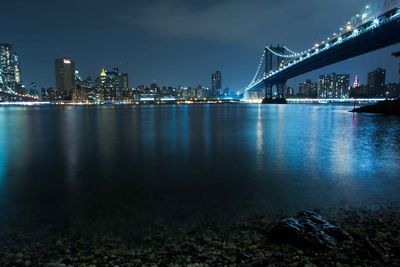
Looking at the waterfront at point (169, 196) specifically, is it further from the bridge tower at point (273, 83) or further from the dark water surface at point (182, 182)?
the bridge tower at point (273, 83)

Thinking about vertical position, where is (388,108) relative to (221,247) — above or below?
above

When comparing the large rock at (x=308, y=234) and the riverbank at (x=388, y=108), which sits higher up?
the riverbank at (x=388, y=108)

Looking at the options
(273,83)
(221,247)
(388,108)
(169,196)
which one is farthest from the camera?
(273,83)

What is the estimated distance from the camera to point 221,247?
5.92 meters

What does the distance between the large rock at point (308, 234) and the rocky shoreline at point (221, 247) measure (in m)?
0.02

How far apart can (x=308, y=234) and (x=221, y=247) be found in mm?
1612

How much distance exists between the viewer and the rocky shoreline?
5406 mm

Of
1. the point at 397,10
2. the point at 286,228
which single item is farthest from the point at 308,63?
the point at 286,228

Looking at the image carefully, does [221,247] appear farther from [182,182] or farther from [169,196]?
[182,182]

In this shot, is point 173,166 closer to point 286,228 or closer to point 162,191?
point 162,191

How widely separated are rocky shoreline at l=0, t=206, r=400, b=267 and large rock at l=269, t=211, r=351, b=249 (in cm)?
2

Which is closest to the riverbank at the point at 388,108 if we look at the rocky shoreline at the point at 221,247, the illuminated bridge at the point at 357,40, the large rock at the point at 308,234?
the illuminated bridge at the point at 357,40

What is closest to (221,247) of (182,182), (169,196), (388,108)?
(169,196)

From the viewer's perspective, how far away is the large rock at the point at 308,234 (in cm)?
580
